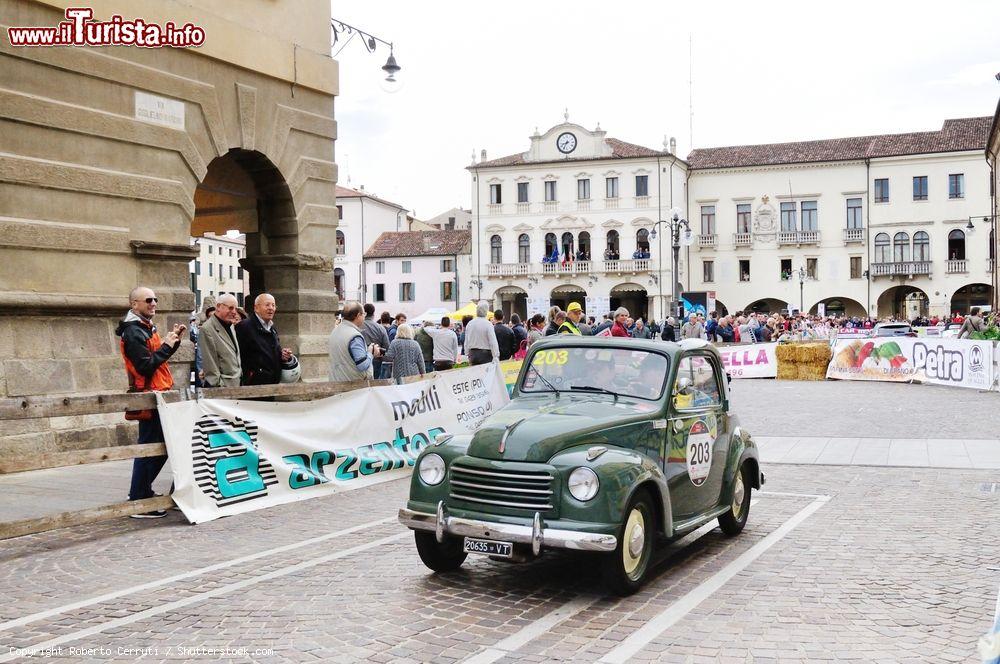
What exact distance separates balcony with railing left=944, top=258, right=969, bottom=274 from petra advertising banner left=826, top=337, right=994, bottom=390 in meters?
44.1

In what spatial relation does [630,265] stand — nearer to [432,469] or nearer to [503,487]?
[432,469]

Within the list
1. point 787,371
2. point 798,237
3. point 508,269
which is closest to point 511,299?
point 508,269

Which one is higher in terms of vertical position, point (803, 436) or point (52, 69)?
point (52, 69)

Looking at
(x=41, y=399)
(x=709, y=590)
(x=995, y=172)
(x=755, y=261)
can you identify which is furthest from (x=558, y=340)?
(x=755, y=261)

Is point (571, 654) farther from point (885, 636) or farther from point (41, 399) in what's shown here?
point (41, 399)

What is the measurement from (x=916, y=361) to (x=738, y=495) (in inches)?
Result: 833

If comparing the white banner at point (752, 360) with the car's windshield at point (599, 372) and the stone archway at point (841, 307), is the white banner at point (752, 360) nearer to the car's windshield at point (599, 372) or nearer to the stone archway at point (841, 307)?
the car's windshield at point (599, 372)

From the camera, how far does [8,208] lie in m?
11.0

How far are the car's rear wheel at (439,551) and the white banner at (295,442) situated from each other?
119 inches

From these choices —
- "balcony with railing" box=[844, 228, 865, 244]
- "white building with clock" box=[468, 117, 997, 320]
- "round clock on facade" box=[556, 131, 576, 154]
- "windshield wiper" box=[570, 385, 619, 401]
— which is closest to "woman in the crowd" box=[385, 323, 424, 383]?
"windshield wiper" box=[570, 385, 619, 401]

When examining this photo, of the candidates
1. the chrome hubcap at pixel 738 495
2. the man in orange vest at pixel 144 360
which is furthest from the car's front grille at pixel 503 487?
the man in orange vest at pixel 144 360

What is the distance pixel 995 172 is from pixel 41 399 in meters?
56.2

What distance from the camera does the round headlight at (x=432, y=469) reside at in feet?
21.8

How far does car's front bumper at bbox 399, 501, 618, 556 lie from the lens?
5.95 m
